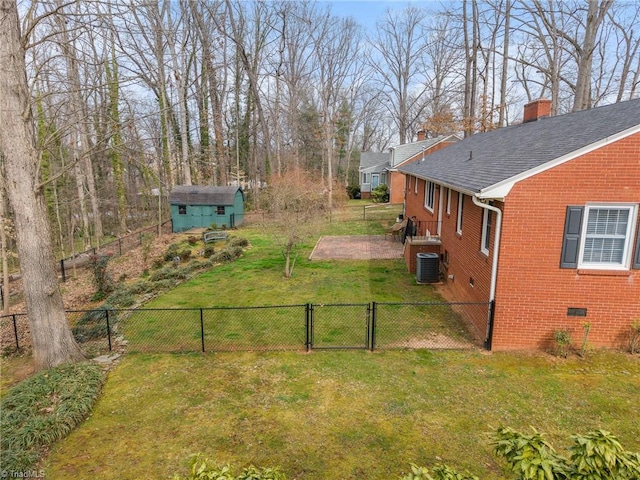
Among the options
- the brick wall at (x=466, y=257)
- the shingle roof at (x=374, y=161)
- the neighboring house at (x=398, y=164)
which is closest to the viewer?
the brick wall at (x=466, y=257)

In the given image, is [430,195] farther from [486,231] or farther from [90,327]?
[90,327]

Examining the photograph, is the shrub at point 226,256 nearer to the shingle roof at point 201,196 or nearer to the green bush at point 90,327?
the green bush at point 90,327

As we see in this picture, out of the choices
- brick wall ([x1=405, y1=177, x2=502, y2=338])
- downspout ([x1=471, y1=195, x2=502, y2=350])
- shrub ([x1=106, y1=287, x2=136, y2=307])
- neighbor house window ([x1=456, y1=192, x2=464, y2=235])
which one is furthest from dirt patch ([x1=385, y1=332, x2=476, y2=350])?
shrub ([x1=106, y1=287, x2=136, y2=307])

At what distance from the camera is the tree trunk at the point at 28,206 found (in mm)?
6277

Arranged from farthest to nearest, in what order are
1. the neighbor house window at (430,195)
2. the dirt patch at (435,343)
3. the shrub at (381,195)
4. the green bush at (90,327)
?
1. the shrub at (381,195)
2. the neighbor house window at (430,195)
3. the green bush at (90,327)
4. the dirt patch at (435,343)

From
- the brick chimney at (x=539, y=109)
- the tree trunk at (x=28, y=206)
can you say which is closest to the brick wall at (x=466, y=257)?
the brick chimney at (x=539, y=109)

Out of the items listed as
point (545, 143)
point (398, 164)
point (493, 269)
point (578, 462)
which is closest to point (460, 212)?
point (545, 143)

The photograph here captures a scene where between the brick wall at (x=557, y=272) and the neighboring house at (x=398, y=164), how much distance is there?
20.6m

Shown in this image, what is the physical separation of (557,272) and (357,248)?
10.4m

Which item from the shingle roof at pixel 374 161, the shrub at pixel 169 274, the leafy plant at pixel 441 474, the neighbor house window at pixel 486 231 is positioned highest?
Answer: the shingle roof at pixel 374 161

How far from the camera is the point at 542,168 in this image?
706 cm

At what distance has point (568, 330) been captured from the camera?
764 cm

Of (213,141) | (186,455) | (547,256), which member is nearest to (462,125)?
(213,141)

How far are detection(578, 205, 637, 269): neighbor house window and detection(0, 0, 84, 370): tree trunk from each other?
1014 centimetres
